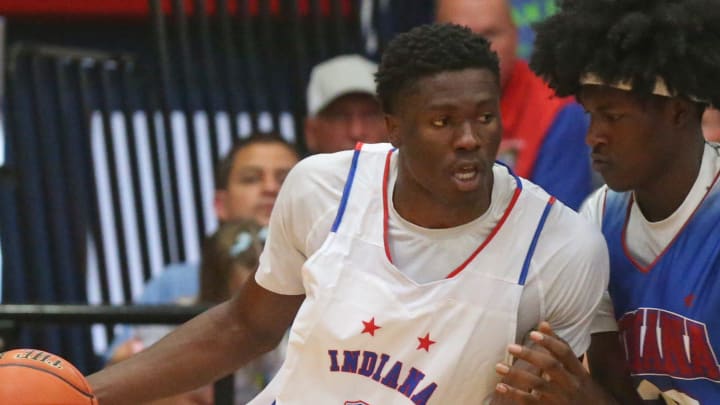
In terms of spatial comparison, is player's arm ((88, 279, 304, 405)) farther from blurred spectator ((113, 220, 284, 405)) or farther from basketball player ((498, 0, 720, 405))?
blurred spectator ((113, 220, 284, 405))

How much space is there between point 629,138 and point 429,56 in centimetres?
49

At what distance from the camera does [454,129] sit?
316 cm

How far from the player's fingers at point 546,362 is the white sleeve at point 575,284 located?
4.7 inches

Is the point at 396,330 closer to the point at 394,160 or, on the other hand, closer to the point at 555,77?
the point at 394,160

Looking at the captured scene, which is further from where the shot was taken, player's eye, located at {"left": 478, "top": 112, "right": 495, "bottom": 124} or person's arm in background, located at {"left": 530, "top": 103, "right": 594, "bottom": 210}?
person's arm in background, located at {"left": 530, "top": 103, "right": 594, "bottom": 210}

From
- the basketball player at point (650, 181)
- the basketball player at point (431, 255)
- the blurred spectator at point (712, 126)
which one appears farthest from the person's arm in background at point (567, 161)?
the basketball player at point (431, 255)

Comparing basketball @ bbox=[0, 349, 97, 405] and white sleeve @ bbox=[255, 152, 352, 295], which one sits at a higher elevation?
white sleeve @ bbox=[255, 152, 352, 295]

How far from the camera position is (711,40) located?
3.22 m

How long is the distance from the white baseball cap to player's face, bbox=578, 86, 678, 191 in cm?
205

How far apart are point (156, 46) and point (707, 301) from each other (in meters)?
3.22

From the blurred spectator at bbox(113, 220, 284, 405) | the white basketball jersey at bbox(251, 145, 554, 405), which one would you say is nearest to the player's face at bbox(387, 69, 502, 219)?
the white basketball jersey at bbox(251, 145, 554, 405)

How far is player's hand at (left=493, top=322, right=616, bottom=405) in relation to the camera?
3104 millimetres

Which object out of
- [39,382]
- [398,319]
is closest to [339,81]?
[398,319]

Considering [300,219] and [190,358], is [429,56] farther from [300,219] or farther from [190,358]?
[190,358]
